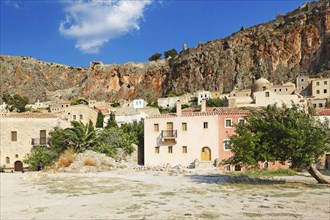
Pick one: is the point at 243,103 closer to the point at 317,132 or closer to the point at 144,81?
the point at 317,132

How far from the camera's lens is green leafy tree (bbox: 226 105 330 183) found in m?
18.8

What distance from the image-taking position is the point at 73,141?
36.8m

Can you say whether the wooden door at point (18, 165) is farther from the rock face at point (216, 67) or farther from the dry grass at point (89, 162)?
the rock face at point (216, 67)

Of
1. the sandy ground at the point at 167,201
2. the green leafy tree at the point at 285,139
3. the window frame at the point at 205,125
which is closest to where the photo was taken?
the sandy ground at the point at 167,201

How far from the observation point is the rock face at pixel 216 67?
4400 inches

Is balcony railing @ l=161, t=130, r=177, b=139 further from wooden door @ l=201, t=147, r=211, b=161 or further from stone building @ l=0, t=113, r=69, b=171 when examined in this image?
stone building @ l=0, t=113, r=69, b=171

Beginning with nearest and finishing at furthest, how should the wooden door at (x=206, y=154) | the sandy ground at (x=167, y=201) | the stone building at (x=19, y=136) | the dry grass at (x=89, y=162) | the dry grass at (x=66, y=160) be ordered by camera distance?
the sandy ground at (x=167, y=201) < the dry grass at (x=89, y=162) < the dry grass at (x=66, y=160) < the wooden door at (x=206, y=154) < the stone building at (x=19, y=136)

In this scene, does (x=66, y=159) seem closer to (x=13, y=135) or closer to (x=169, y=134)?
(x=13, y=135)

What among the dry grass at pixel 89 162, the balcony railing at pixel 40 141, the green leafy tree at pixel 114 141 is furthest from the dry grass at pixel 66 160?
the balcony railing at pixel 40 141

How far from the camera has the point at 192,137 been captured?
35.6 metres

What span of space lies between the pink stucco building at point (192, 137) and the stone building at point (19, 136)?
42.3ft

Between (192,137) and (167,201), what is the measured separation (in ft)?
66.6

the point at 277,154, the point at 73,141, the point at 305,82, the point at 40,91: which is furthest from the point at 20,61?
the point at 277,154

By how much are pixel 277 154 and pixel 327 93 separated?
211 feet
